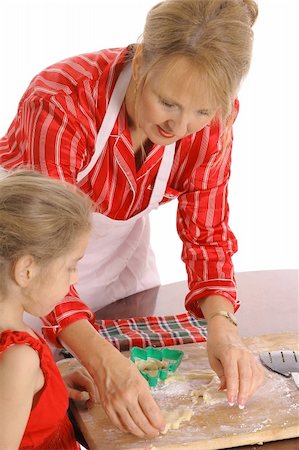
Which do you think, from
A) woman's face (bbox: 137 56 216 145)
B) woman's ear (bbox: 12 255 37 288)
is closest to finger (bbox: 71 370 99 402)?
woman's ear (bbox: 12 255 37 288)

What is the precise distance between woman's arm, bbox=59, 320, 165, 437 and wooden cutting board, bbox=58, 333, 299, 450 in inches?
1.3

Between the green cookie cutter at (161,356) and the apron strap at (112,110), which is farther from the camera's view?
the apron strap at (112,110)

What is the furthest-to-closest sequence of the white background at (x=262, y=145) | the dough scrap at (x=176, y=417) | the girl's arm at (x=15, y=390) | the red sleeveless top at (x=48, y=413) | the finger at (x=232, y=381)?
1. the white background at (x=262, y=145)
2. the finger at (x=232, y=381)
3. the dough scrap at (x=176, y=417)
4. the red sleeveless top at (x=48, y=413)
5. the girl's arm at (x=15, y=390)

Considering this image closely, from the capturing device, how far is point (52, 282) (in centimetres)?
186

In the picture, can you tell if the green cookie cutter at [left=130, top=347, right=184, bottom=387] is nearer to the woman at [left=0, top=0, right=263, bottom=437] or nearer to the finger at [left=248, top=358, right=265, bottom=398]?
the woman at [left=0, top=0, right=263, bottom=437]

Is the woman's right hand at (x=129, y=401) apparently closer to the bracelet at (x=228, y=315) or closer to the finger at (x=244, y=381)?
the finger at (x=244, y=381)

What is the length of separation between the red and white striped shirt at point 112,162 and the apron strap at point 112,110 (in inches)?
0.5

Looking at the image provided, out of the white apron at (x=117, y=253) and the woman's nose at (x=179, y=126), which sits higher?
the woman's nose at (x=179, y=126)

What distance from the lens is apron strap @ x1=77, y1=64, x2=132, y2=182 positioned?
2.34m

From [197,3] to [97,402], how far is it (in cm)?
89

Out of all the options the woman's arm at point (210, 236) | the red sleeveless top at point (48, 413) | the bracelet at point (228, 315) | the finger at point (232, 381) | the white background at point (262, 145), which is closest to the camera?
the red sleeveless top at point (48, 413)

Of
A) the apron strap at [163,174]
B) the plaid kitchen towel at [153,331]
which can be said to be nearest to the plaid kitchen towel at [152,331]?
the plaid kitchen towel at [153,331]

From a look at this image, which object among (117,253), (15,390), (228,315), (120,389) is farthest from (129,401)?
(117,253)

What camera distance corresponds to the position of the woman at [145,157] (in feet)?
6.68
